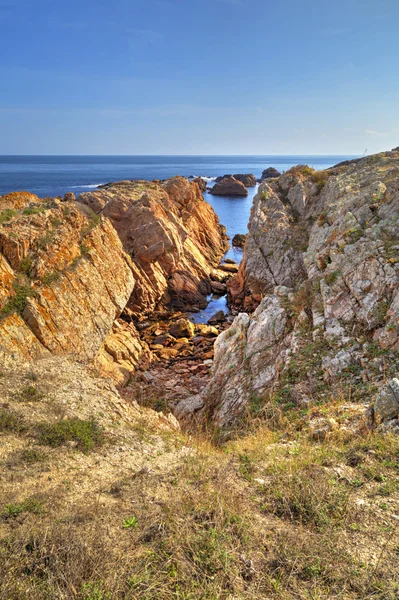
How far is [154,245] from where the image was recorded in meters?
34.0

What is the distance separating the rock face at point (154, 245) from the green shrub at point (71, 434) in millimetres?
23156

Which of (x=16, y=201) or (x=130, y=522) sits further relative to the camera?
(x=16, y=201)

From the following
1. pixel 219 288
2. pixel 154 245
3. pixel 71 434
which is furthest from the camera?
pixel 219 288

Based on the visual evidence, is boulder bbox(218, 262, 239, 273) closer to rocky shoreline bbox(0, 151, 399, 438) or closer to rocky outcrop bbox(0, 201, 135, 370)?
rocky shoreline bbox(0, 151, 399, 438)

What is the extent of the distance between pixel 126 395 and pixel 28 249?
936 cm

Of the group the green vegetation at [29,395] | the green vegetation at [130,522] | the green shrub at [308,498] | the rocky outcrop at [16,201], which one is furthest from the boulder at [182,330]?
the green vegetation at [130,522]

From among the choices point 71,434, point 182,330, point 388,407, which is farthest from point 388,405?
point 182,330

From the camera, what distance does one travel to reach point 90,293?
696 inches

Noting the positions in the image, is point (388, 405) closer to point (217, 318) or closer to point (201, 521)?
point (201, 521)

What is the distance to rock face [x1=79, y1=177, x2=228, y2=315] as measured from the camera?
110ft

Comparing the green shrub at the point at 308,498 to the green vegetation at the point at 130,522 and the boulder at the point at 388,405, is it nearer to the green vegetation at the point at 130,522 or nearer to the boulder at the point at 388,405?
the green vegetation at the point at 130,522

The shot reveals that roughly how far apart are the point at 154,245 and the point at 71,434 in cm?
2756

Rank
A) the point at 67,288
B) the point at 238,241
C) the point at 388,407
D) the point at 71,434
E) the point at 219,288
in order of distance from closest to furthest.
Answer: the point at 388,407 < the point at 71,434 < the point at 67,288 < the point at 219,288 < the point at 238,241

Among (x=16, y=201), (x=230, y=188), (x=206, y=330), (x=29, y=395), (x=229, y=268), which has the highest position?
(x=230, y=188)
